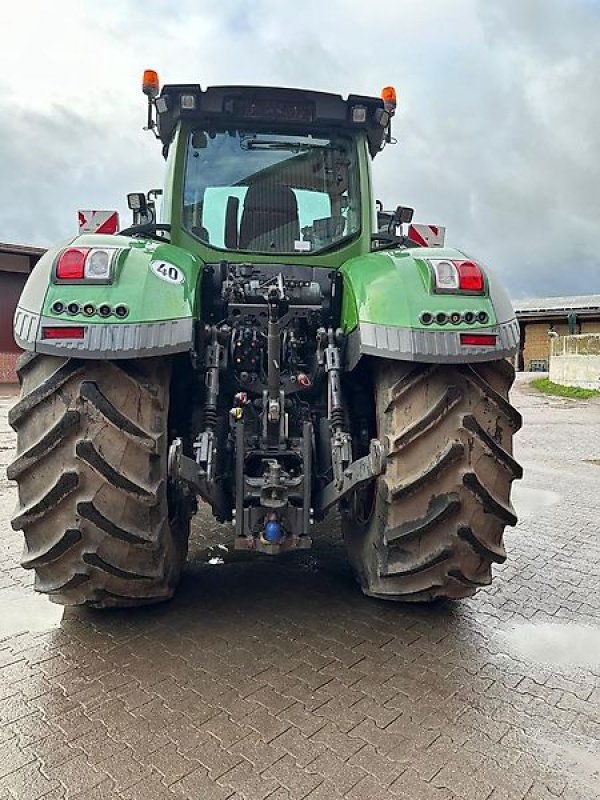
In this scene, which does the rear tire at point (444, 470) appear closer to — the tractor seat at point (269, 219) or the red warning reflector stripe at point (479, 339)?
the red warning reflector stripe at point (479, 339)

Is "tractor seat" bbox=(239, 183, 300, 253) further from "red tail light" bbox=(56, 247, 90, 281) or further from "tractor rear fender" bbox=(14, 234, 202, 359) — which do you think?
"red tail light" bbox=(56, 247, 90, 281)

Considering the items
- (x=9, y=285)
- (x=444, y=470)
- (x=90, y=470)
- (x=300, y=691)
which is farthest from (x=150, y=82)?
(x=9, y=285)

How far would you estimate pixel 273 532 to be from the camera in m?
3.17

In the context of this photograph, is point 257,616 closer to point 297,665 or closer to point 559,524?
point 297,665

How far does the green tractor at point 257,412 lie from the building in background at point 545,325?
36945 millimetres

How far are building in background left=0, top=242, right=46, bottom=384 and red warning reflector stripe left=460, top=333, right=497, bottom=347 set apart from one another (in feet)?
63.5

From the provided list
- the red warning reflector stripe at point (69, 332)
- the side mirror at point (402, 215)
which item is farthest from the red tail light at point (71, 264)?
the side mirror at point (402, 215)

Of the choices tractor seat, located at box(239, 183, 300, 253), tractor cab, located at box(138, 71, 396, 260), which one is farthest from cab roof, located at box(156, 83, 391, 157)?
tractor seat, located at box(239, 183, 300, 253)

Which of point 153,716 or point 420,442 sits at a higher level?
point 420,442

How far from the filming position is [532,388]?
2531 cm

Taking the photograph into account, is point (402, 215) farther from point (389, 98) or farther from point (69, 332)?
point (69, 332)

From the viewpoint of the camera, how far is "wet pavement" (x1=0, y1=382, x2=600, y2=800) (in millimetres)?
2258

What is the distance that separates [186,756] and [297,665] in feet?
2.50

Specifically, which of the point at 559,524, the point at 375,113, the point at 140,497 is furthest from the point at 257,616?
the point at 559,524
